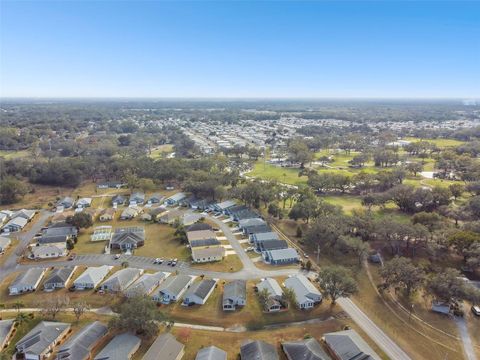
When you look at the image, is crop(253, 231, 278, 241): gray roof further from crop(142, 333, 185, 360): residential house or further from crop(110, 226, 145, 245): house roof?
crop(142, 333, 185, 360): residential house

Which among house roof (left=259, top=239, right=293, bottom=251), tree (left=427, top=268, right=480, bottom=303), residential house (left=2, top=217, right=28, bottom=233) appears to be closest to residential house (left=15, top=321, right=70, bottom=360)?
house roof (left=259, top=239, right=293, bottom=251)

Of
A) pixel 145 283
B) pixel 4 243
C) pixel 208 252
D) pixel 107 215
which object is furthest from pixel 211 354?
pixel 107 215

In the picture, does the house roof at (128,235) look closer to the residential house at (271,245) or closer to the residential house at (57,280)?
the residential house at (57,280)

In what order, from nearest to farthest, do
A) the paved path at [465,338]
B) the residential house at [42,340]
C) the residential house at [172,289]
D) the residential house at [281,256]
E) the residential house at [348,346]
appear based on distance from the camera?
1. the residential house at [348,346]
2. the residential house at [42,340]
3. the paved path at [465,338]
4. the residential house at [172,289]
5. the residential house at [281,256]

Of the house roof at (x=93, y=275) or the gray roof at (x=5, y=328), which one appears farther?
the house roof at (x=93, y=275)

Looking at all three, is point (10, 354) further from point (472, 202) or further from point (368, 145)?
point (368, 145)

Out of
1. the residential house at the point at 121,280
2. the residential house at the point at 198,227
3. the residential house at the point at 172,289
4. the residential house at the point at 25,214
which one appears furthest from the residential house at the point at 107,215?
the residential house at the point at 172,289

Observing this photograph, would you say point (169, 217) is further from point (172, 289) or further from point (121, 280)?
point (172, 289)
